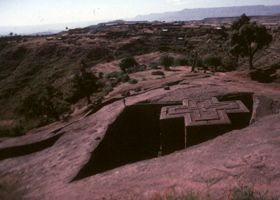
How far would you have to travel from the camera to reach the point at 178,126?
1063 centimetres

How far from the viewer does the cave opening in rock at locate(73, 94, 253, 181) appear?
9.35 m

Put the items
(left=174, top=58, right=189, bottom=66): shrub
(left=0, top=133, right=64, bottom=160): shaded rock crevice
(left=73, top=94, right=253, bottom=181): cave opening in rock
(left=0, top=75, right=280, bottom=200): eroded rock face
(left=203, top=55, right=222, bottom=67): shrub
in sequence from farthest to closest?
1. (left=174, top=58, right=189, bottom=66): shrub
2. (left=203, top=55, right=222, bottom=67): shrub
3. (left=0, top=133, right=64, bottom=160): shaded rock crevice
4. (left=73, top=94, right=253, bottom=181): cave opening in rock
5. (left=0, top=75, right=280, bottom=200): eroded rock face

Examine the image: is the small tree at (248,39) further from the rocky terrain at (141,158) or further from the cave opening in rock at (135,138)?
the cave opening in rock at (135,138)

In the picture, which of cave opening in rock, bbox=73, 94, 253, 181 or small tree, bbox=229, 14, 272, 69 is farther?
small tree, bbox=229, 14, 272, 69

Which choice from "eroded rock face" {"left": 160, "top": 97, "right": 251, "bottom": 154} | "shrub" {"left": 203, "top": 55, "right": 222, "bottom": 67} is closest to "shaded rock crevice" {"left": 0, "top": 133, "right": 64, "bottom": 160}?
"eroded rock face" {"left": 160, "top": 97, "right": 251, "bottom": 154}

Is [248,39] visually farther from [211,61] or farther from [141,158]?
[141,158]

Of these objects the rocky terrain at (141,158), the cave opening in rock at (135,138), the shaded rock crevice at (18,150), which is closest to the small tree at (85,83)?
the rocky terrain at (141,158)

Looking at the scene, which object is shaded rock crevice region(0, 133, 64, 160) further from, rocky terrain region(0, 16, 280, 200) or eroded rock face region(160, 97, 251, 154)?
eroded rock face region(160, 97, 251, 154)

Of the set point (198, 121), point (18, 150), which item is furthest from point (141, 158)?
point (18, 150)

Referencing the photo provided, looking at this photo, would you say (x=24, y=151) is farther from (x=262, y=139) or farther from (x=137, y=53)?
(x=137, y=53)

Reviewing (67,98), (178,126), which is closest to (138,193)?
(178,126)

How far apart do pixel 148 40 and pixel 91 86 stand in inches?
1424

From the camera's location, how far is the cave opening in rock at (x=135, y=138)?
30.7 feet

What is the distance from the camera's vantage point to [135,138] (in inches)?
478
